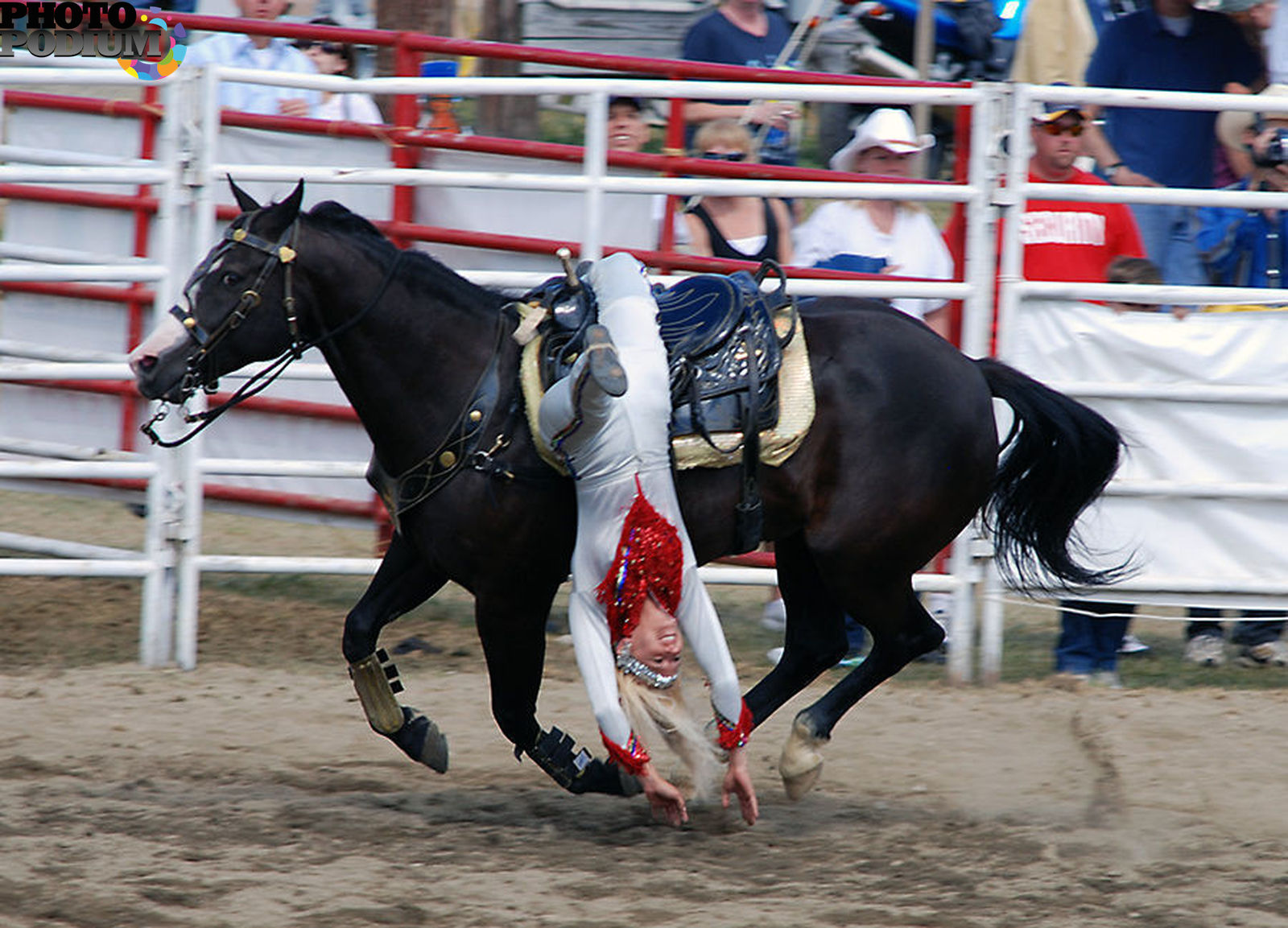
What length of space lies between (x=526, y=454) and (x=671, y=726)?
0.76 metres

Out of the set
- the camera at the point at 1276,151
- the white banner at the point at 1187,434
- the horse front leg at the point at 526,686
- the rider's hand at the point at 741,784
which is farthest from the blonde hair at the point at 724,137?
the rider's hand at the point at 741,784

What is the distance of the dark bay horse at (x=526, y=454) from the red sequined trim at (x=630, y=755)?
0.35 metres

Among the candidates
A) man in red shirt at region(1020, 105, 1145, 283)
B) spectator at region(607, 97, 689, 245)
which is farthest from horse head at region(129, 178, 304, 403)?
man in red shirt at region(1020, 105, 1145, 283)

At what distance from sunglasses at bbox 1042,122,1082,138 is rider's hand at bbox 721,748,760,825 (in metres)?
2.85

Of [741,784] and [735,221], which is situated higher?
[735,221]

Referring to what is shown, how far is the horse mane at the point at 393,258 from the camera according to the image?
4.18 metres

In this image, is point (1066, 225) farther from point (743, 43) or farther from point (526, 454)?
point (526, 454)

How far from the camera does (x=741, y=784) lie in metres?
4.00

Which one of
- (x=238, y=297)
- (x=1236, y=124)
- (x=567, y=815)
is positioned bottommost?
(x=567, y=815)

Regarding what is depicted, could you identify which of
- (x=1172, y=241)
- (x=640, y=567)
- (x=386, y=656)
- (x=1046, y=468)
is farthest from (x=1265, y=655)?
(x=386, y=656)

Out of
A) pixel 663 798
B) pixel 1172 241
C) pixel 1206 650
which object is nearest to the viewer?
pixel 663 798

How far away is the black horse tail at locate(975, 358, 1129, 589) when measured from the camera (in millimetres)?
4605

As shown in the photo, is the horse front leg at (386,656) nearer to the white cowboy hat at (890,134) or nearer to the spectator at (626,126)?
the spectator at (626,126)

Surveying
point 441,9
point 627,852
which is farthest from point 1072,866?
point 441,9
